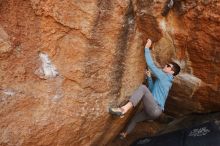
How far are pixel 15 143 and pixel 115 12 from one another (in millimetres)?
1690

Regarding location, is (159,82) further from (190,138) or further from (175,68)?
(190,138)

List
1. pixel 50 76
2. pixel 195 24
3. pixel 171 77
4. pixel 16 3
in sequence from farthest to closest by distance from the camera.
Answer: pixel 171 77 < pixel 195 24 < pixel 50 76 < pixel 16 3

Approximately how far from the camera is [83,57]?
14.8ft

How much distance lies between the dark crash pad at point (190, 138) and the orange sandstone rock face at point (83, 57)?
25.2 inches

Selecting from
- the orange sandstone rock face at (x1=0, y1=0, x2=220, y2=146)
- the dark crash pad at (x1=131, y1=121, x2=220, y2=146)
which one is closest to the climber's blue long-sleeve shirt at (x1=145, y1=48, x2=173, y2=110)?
the orange sandstone rock face at (x1=0, y1=0, x2=220, y2=146)

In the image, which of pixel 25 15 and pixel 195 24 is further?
pixel 195 24

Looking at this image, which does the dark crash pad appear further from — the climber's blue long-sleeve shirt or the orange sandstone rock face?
the climber's blue long-sleeve shirt

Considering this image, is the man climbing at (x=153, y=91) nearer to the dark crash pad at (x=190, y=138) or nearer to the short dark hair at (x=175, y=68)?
the short dark hair at (x=175, y=68)

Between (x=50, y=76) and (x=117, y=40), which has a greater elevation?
(x=117, y=40)

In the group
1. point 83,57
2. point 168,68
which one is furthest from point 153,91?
point 83,57

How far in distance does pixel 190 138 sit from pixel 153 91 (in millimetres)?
918

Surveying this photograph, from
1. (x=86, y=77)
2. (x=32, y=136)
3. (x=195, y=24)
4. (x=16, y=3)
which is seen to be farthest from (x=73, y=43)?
(x=195, y=24)

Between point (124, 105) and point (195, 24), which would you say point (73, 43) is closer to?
point (124, 105)

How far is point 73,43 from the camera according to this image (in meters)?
4.40
